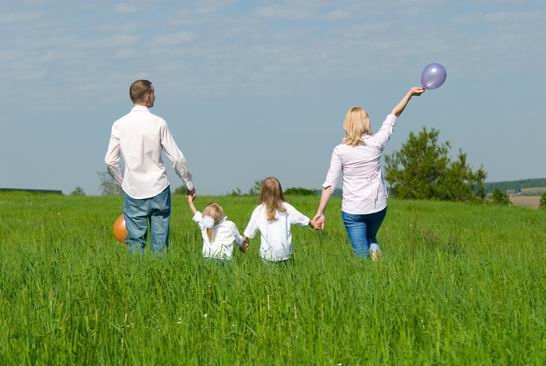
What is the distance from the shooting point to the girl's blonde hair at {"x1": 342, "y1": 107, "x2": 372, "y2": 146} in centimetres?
884

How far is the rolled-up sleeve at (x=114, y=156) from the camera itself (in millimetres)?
9164

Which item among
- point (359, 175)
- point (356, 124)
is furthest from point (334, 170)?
point (356, 124)

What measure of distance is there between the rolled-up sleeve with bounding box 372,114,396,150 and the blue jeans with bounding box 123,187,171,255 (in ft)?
7.77

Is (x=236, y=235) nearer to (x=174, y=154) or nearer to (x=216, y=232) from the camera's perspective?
(x=216, y=232)

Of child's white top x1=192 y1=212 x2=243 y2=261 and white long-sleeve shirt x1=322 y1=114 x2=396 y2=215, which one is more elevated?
white long-sleeve shirt x1=322 y1=114 x2=396 y2=215

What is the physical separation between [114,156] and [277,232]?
210 centimetres

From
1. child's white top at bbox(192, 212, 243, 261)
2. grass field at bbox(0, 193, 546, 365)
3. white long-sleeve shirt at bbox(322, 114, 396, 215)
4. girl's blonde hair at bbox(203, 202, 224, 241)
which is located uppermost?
white long-sleeve shirt at bbox(322, 114, 396, 215)

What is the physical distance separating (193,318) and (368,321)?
1.25m

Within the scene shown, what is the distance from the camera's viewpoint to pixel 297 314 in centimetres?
584

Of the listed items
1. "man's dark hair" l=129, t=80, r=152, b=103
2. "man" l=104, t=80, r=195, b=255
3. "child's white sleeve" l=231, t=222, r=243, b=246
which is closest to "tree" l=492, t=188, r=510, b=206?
"child's white sleeve" l=231, t=222, r=243, b=246

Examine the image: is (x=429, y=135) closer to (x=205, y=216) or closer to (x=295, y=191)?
(x=295, y=191)

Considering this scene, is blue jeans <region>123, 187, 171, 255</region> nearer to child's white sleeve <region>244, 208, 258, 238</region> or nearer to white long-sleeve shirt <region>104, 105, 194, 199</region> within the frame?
white long-sleeve shirt <region>104, 105, 194, 199</region>

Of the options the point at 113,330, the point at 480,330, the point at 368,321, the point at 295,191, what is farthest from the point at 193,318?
the point at 295,191

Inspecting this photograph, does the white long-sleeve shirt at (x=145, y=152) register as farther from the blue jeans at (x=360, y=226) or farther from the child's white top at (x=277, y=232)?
the blue jeans at (x=360, y=226)
